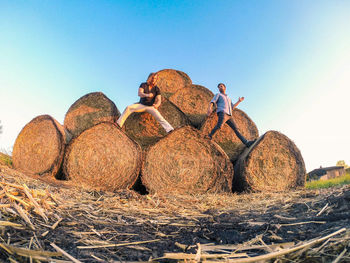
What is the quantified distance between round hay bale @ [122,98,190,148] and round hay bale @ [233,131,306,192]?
1.49m

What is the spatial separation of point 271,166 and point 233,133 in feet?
3.89

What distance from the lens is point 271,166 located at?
459 centimetres

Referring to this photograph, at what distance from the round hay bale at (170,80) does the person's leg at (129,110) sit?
61.2 inches

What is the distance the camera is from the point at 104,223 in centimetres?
201

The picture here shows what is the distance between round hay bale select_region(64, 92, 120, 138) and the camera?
213 inches

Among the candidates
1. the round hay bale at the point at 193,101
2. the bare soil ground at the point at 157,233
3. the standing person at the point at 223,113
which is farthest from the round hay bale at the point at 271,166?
the bare soil ground at the point at 157,233

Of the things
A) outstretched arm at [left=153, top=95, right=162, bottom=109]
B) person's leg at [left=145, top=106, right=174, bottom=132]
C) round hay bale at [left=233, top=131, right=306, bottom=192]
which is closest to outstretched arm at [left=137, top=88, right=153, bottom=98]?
→ outstretched arm at [left=153, top=95, right=162, bottom=109]

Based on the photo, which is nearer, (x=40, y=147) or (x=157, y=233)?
(x=157, y=233)

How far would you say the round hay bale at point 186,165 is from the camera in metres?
4.26

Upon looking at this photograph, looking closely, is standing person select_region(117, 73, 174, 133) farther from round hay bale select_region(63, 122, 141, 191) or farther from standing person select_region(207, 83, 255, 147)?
standing person select_region(207, 83, 255, 147)

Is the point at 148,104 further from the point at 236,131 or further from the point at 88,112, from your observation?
the point at 236,131

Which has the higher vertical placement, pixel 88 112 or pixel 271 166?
pixel 88 112

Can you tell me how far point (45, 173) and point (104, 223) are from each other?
280 centimetres

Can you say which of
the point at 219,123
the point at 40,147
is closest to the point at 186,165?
the point at 219,123
